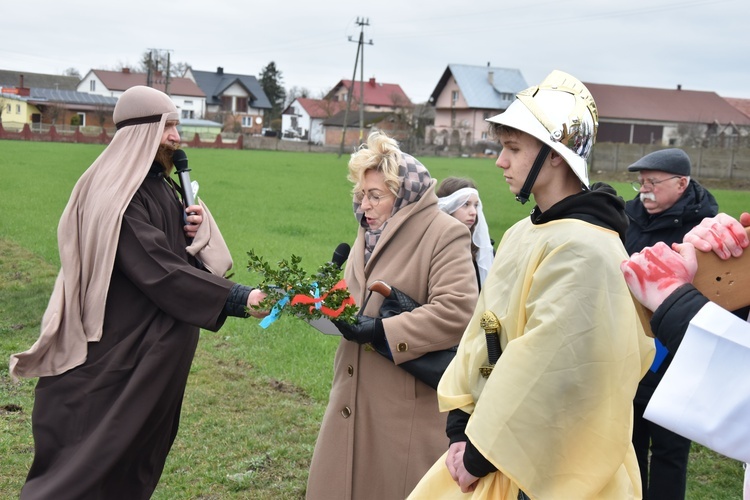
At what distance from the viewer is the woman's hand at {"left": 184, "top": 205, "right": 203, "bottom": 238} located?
15.4 feet

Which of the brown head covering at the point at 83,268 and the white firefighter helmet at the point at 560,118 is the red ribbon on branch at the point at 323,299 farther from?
the white firefighter helmet at the point at 560,118

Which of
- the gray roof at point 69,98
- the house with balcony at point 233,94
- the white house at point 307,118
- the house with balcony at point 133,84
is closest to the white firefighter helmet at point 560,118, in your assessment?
the gray roof at point 69,98

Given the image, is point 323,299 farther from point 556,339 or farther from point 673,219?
point 673,219

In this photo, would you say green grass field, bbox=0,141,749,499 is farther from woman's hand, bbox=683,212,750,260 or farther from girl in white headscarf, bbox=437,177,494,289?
woman's hand, bbox=683,212,750,260

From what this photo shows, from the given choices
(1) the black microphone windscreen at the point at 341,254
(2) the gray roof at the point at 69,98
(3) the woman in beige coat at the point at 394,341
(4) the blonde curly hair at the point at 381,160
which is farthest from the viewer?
(2) the gray roof at the point at 69,98

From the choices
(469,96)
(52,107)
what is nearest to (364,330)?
(469,96)

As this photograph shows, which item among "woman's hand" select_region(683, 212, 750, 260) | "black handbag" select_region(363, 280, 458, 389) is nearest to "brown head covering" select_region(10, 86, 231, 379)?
"black handbag" select_region(363, 280, 458, 389)

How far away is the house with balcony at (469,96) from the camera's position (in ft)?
294

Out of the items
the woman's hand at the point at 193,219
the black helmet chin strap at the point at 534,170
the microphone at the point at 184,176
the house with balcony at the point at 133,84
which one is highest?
the house with balcony at the point at 133,84

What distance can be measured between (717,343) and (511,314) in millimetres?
1058

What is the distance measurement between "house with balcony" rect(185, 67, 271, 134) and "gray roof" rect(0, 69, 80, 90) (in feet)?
54.7

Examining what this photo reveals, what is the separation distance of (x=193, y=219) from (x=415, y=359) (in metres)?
1.44

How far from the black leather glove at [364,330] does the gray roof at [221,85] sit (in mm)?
115558

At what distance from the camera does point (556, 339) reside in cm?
273
